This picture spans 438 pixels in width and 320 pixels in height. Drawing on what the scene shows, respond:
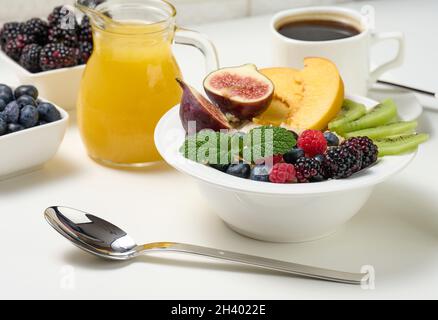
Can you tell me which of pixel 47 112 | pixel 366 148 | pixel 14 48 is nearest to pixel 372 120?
pixel 366 148

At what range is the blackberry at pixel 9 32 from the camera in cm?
158

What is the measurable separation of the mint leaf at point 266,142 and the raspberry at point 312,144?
0.05 feet

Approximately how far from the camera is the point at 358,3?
2.46 meters

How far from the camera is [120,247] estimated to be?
3.65 feet

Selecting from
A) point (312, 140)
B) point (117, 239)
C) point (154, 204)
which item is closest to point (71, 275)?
point (117, 239)

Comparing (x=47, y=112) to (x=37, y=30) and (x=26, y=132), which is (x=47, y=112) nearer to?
(x=26, y=132)

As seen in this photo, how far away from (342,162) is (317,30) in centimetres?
59

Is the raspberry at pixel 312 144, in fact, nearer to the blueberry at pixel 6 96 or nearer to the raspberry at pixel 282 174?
the raspberry at pixel 282 174

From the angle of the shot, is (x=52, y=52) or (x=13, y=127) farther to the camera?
(x=52, y=52)

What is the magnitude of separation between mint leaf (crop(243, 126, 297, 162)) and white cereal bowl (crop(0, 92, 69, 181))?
362 mm

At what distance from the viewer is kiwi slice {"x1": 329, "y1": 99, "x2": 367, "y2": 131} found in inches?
47.9

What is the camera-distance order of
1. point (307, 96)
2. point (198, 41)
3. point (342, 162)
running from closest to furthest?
1. point (342, 162)
2. point (307, 96)
3. point (198, 41)

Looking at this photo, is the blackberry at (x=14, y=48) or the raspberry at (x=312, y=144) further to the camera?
the blackberry at (x=14, y=48)

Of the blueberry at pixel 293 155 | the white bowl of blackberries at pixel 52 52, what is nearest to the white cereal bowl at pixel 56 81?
the white bowl of blackberries at pixel 52 52
